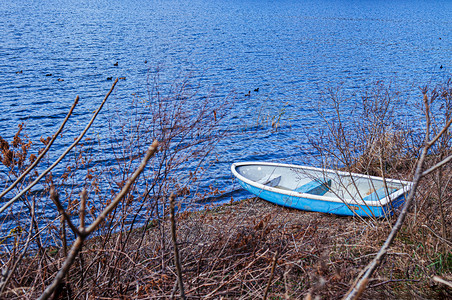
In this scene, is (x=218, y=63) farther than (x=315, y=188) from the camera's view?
Yes

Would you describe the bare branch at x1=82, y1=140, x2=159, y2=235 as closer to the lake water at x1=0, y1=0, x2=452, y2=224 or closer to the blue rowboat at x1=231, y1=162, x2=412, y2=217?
the blue rowboat at x1=231, y1=162, x2=412, y2=217

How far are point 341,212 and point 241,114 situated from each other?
29.2 feet

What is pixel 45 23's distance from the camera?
41.1 metres

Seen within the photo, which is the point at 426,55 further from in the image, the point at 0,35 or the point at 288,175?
the point at 0,35

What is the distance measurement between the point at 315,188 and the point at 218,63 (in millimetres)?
18147

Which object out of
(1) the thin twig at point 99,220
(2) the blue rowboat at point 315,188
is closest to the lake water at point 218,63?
(2) the blue rowboat at point 315,188

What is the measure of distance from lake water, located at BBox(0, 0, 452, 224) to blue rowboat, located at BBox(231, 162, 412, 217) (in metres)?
1.61

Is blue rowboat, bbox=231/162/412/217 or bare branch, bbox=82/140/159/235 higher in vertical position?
bare branch, bbox=82/140/159/235

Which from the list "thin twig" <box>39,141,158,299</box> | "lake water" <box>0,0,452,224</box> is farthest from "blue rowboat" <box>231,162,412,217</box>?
"thin twig" <box>39,141,158,299</box>

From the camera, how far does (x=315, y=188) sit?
975 cm

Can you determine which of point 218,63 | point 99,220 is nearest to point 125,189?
point 99,220

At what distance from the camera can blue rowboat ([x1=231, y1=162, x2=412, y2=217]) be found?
26.8 ft

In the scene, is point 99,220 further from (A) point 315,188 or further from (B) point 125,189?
(A) point 315,188

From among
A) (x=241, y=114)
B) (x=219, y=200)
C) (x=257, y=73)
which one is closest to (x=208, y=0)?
(x=257, y=73)
